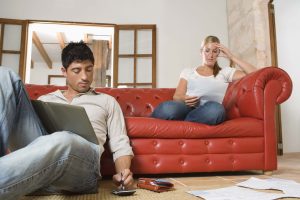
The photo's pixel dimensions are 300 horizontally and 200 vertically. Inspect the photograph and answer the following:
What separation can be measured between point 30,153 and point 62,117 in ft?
0.66

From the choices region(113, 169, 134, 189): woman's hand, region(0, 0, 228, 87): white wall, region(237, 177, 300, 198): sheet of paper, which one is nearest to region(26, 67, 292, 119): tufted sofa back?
region(237, 177, 300, 198): sheet of paper

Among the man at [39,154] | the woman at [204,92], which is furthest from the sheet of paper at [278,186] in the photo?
the man at [39,154]

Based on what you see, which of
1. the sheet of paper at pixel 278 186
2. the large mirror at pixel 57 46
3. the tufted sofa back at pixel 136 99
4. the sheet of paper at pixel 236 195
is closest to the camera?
the sheet of paper at pixel 236 195

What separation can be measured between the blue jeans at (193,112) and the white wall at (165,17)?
2202 millimetres

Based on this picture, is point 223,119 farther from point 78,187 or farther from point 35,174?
point 35,174

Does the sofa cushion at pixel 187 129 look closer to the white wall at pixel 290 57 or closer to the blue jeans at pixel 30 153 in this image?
the blue jeans at pixel 30 153

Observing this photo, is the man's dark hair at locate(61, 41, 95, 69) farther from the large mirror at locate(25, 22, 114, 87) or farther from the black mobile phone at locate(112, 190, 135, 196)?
the large mirror at locate(25, 22, 114, 87)

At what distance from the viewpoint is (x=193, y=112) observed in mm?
1816

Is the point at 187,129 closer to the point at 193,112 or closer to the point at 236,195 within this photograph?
the point at 193,112

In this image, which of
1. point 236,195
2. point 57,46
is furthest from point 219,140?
point 57,46

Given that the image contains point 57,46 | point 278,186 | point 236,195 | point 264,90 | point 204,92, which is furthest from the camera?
point 57,46

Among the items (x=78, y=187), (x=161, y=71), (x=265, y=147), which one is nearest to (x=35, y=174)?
(x=78, y=187)

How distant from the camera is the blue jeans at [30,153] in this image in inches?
28.5

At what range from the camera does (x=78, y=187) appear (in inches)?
41.0
